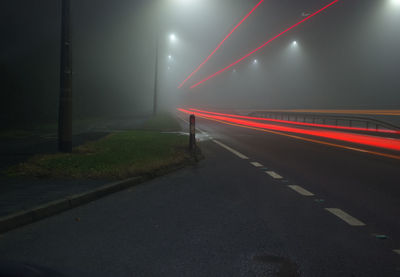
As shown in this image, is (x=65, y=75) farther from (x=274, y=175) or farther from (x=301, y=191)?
(x=301, y=191)

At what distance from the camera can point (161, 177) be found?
865 cm

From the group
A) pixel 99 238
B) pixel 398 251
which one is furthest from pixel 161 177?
pixel 398 251

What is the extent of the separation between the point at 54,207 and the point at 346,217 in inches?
156

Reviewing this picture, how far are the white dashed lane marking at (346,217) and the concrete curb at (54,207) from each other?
357cm

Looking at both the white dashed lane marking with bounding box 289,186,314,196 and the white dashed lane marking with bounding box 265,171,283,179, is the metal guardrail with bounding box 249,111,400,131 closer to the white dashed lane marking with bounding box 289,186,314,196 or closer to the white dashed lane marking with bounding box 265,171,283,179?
the white dashed lane marking with bounding box 265,171,283,179

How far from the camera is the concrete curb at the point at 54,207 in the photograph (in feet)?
15.7

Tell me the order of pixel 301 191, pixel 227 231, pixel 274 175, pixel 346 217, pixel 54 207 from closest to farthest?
pixel 227 231 < pixel 346 217 < pixel 54 207 < pixel 301 191 < pixel 274 175

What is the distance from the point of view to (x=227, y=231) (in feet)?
15.6

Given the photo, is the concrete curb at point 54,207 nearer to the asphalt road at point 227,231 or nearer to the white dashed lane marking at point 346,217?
the asphalt road at point 227,231

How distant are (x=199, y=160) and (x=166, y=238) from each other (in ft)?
22.7

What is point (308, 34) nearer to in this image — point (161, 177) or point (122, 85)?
point (122, 85)

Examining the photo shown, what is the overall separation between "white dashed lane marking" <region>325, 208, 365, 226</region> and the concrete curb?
3.57 meters

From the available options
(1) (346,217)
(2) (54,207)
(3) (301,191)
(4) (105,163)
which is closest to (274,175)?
(3) (301,191)

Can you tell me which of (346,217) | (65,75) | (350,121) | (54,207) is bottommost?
(54,207)
